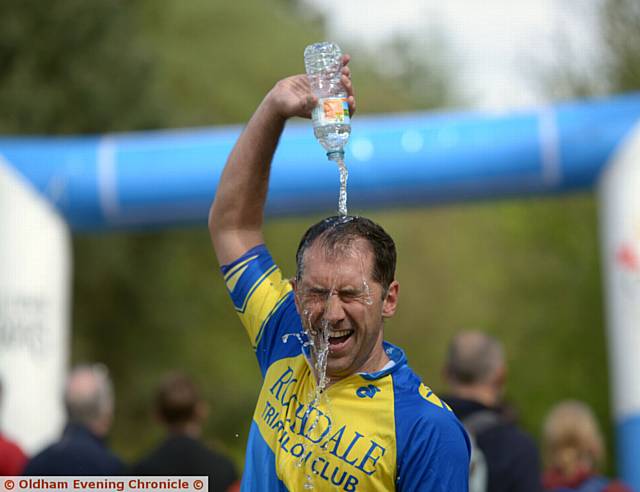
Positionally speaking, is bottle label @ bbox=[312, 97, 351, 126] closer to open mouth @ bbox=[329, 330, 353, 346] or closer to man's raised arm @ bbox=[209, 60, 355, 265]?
man's raised arm @ bbox=[209, 60, 355, 265]

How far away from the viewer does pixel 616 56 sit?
541 inches

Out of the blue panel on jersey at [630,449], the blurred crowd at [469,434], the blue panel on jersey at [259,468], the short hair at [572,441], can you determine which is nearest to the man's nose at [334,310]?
the blue panel on jersey at [259,468]

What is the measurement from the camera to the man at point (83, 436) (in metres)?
→ 4.17

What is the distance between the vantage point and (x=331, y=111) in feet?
8.75

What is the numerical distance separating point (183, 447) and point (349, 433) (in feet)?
7.30

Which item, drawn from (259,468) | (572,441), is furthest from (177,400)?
(259,468)

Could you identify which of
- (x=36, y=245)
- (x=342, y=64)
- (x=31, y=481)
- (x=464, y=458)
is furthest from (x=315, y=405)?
(x=36, y=245)

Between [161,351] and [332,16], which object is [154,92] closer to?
[161,351]

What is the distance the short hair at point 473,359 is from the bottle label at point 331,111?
1788 mm

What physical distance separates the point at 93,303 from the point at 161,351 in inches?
54.2

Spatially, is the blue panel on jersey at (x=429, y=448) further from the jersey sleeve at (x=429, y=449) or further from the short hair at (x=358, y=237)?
the short hair at (x=358, y=237)

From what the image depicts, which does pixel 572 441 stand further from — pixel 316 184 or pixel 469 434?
pixel 316 184

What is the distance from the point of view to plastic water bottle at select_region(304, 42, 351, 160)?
267 centimetres

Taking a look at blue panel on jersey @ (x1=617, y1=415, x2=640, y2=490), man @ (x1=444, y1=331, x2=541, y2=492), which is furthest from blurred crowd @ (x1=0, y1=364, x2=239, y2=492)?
blue panel on jersey @ (x1=617, y1=415, x2=640, y2=490)
